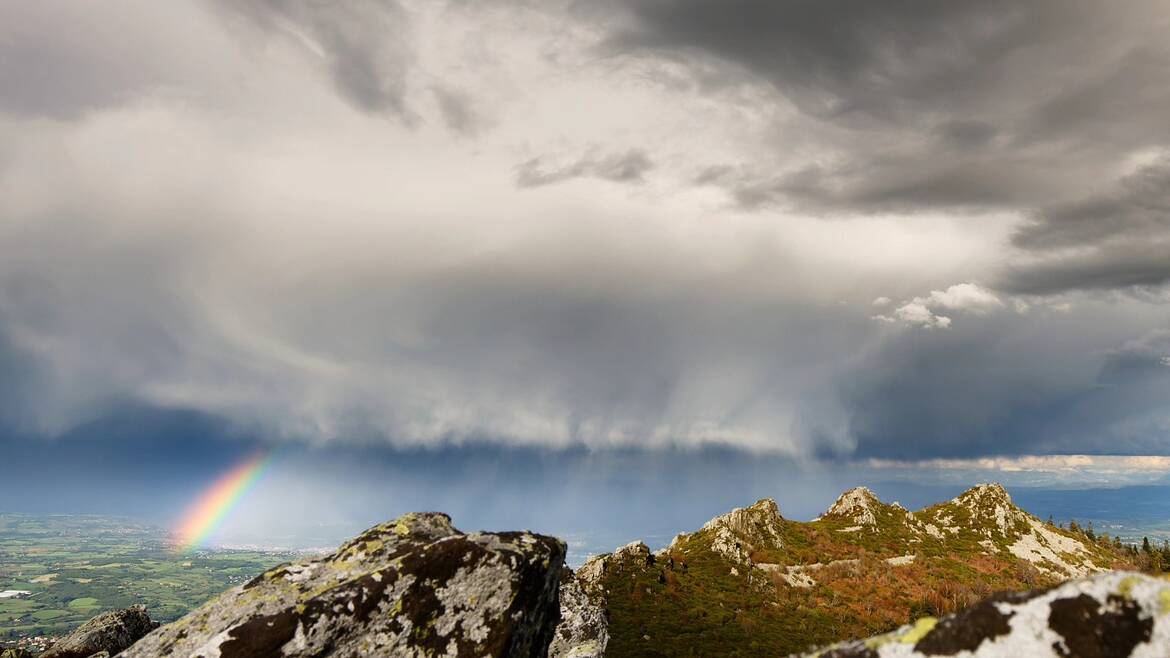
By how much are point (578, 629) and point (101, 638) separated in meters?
22.4

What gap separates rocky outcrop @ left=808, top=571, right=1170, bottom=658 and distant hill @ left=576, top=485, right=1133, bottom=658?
144 feet

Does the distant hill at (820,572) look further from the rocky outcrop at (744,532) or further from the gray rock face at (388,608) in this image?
the gray rock face at (388,608)

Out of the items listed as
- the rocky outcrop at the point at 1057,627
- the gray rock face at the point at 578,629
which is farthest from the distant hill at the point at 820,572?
the rocky outcrop at the point at 1057,627

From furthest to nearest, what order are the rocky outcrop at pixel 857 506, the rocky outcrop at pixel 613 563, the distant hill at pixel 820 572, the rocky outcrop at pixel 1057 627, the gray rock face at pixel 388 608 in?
the rocky outcrop at pixel 857 506
the rocky outcrop at pixel 613 563
the distant hill at pixel 820 572
the gray rock face at pixel 388 608
the rocky outcrop at pixel 1057 627

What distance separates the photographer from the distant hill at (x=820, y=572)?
5509 cm

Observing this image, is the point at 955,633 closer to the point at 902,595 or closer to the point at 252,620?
the point at 252,620

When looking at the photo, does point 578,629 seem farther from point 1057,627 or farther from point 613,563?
point 613,563

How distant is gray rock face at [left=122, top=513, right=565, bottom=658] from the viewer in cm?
1597

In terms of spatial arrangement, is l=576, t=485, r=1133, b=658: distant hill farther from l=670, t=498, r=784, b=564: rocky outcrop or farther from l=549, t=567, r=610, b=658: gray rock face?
l=549, t=567, r=610, b=658: gray rock face

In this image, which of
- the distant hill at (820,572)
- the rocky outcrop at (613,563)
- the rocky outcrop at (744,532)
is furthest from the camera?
the rocky outcrop at (744,532)

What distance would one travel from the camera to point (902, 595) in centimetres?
7200

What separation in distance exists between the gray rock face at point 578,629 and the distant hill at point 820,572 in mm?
14864

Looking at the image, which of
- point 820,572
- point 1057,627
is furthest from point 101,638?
point 820,572

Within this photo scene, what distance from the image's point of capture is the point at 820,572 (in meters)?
78.1
